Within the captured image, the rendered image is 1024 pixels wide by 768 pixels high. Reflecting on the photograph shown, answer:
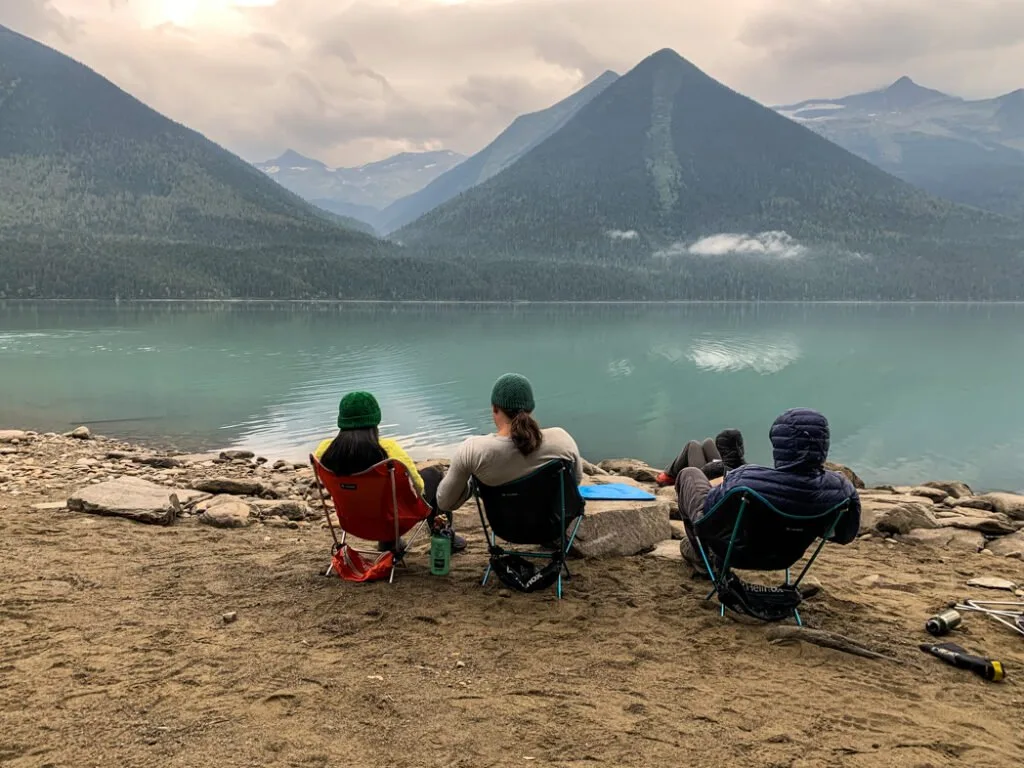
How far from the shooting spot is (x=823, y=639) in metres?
4.48

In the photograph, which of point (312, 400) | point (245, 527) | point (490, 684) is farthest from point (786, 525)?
point (312, 400)

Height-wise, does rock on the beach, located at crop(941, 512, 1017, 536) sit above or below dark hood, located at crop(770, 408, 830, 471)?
below

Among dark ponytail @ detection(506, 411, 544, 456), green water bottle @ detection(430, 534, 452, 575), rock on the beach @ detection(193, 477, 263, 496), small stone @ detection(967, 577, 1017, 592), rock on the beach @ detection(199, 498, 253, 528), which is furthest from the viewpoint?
rock on the beach @ detection(193, 477, 263, 496)

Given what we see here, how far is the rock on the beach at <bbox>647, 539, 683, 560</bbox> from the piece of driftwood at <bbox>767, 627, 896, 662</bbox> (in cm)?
144

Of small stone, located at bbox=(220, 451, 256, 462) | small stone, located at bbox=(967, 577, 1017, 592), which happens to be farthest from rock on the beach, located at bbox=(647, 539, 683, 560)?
small stone, located at bbox=(220, 451, 256, 462)

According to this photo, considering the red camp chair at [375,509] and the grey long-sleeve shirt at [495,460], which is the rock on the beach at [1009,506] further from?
the red camp chair at [375,509]

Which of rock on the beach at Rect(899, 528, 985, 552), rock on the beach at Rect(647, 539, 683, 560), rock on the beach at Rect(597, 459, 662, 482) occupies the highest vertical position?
rock on the beach at Rect(647, 539, 683, 560)

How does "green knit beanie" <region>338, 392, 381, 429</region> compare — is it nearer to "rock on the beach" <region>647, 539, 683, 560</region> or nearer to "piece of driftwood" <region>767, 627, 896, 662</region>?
"rock on the beach" <region>647, 539, 683, 560</region>

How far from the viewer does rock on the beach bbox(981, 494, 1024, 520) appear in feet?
31.3

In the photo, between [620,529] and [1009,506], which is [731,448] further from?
[1009,506]

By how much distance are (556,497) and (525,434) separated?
1.83 ft

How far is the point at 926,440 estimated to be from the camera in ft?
73.2

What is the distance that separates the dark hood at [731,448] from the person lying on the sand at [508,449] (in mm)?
1653

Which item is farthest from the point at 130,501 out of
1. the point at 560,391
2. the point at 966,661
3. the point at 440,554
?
the point at 560,391
